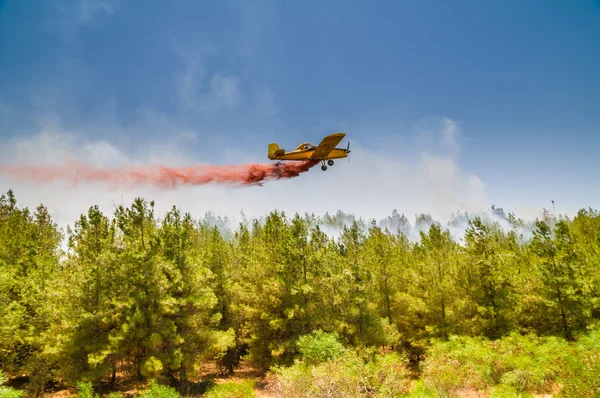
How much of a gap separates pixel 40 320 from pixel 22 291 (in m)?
2.51

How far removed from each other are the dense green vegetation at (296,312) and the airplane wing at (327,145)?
8026 millimetres

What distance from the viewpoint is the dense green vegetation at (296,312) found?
16.1 metres

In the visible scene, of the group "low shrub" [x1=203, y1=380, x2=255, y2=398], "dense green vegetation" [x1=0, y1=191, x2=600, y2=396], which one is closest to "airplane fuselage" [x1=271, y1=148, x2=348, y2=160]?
"dense green vegetation" [x1=0, y1=191, x2=600, y2=396]

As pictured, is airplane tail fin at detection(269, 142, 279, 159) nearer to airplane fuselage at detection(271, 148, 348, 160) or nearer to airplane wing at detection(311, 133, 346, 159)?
airplane fuselage at detection(271, 148, 348, 160)

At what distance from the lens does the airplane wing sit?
16766mm

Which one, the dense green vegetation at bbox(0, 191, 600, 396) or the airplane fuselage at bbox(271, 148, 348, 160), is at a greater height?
the airplane fuselage at bbox(271, 148, 348, 160)

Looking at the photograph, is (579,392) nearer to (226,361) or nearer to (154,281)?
(154,281)

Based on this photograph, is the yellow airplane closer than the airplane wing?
No

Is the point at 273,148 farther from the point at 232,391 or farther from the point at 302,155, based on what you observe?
the point at 232,391

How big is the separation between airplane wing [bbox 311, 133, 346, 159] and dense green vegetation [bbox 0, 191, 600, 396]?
26.3 ft

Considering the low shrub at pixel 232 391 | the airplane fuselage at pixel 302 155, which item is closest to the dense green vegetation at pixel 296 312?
the low shrub at pixel 232 391

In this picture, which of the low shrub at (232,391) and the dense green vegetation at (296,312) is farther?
the low shrub at (232,391)

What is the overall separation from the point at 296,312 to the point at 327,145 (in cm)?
1333

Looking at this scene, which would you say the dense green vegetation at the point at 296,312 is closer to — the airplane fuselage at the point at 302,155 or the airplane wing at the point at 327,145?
the airplane fuselage at the point at 302,155
